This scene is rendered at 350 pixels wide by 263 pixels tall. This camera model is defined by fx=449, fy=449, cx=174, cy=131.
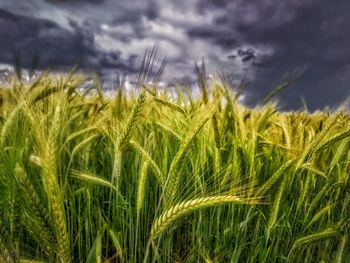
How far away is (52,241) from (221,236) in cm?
127

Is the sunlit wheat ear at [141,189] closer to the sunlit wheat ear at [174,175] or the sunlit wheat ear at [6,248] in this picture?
the sunlit wheat ear at [174,175]

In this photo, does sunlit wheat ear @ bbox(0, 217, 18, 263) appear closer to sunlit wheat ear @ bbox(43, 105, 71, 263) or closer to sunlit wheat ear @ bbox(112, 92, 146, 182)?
sunlit wheat ear @ bbox(43, 105, 71, 263)

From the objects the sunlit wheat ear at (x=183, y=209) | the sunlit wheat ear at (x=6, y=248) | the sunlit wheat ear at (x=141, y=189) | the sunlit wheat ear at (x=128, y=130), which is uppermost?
the sunlit wheat ear at (x=128, y=130)

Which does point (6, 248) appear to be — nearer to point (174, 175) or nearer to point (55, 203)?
point (55, 203)

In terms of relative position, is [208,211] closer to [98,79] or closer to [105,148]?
[105,148]

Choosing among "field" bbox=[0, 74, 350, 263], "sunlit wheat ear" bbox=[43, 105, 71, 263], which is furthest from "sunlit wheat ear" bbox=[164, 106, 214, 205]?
"sunlit wheat ear" bbox=[43, 105, 71, 263]

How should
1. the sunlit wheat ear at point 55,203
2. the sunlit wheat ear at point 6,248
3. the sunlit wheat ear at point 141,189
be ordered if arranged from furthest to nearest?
the sunlit wheat ear at point 141,189
the sunlit wheat ear at point 6,248
the sunlit wheat ear at point 55,203

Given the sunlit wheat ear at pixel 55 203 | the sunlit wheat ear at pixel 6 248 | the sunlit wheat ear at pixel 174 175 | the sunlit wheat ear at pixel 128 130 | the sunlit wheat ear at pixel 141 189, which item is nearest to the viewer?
the sunlit wheat ear at pixel 55 203

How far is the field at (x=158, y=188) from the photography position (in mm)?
1819

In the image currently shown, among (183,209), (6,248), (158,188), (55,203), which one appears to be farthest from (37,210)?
(158,188)

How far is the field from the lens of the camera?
5.97 feet

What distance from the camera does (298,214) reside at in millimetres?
2904

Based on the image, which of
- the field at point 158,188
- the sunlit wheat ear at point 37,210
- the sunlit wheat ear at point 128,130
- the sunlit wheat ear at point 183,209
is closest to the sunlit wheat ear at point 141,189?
the field at point 158,188

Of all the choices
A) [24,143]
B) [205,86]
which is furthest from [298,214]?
[24,143]
